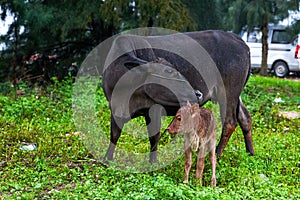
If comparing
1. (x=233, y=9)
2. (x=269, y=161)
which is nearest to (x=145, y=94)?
(x=269, y=161)

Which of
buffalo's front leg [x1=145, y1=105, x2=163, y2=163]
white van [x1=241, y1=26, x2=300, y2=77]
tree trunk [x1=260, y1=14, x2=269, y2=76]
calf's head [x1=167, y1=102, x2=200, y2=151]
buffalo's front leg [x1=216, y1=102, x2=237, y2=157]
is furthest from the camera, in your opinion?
white van [x1=241, y1=26, x2=300, y2=77]

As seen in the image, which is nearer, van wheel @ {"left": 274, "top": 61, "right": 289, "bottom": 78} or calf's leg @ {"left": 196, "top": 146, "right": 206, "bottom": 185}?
calf's leg @ {"left": 196, "top": 146, "right": 206, "bottom": 185}

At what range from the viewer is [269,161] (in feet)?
18.3

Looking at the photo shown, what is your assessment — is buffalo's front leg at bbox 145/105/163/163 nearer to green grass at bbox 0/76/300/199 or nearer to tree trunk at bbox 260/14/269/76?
green grass at bbox 0/76/300/199

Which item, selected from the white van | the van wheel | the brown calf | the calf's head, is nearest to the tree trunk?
the white van

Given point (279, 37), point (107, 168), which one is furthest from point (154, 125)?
point (279, 37)

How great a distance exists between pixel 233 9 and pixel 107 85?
9.48m

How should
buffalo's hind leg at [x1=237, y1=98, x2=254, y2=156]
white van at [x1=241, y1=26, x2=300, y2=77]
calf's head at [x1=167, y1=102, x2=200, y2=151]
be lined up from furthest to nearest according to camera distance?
white van at [x1=241, y1=26, x2=300, y2=77] < buffalo's hind leg at [x1=237, y1=98, x2=254, y2=156] < calf's head at [x1=167, y1=102, x2=200, y2=151]

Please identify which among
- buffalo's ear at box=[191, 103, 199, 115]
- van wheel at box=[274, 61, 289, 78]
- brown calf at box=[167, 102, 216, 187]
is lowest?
van wheel at box=[274, 61, 289, 78]

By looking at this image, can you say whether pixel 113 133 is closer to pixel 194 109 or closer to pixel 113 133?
pixel 113 133

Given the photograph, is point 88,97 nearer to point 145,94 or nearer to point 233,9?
point 145,94

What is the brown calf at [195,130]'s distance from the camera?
13.3ft

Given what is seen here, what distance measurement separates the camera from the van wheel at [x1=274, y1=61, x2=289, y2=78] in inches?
659

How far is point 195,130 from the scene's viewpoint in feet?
13.7
